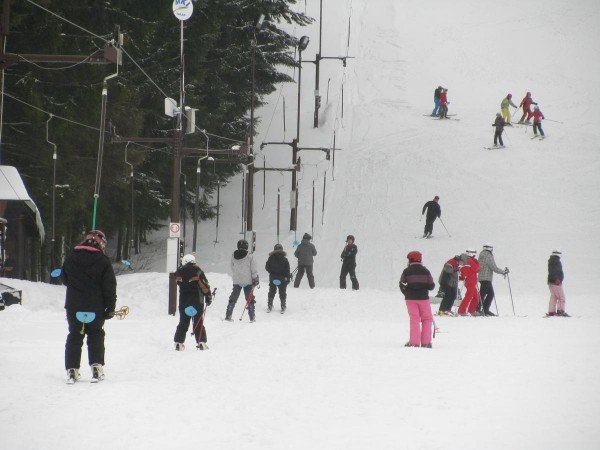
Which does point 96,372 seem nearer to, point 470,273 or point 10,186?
point 470,273

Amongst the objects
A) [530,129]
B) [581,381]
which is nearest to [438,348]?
[581,381]

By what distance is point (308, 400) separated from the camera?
8.42 metres

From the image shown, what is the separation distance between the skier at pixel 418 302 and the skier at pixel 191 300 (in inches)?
119

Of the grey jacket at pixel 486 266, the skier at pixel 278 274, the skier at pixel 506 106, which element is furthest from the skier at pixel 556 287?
the skier at pixel 506 106

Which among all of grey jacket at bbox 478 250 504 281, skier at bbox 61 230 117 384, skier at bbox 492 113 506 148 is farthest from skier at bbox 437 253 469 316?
skier at bbox 492 113 506 148

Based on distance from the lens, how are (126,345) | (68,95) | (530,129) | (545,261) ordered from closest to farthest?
1. (126,345)
2. (68,95)
3. (545,261)
4. (530,129)

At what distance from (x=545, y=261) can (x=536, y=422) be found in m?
19.5

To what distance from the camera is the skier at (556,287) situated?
18.7m

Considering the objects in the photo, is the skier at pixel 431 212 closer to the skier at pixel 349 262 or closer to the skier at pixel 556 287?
the skier at pixel 349 262

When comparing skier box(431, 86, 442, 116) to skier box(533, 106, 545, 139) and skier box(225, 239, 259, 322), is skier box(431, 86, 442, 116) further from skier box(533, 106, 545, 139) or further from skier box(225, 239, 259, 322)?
skier box(225, 239, 259, 322)

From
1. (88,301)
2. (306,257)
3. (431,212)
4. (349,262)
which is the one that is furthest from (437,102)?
(88,301)

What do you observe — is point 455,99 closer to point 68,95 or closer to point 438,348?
point 68,95

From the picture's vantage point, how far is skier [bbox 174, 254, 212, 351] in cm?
1252

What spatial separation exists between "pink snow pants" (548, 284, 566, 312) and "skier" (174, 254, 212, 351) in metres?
9.00
